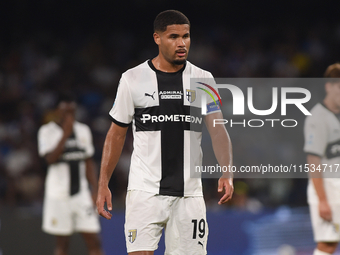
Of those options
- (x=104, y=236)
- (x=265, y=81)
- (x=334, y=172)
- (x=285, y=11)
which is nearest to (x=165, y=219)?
(x=334, y=172)

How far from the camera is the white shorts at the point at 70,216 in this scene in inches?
252

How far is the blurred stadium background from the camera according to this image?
23.4 ft

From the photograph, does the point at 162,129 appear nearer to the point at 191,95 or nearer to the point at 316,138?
the point at 191,95

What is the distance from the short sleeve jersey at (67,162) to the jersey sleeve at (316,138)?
3133mm

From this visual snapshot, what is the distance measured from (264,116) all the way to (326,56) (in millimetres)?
5121

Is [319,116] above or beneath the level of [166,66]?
beneath

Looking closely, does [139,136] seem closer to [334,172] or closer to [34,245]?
[334,172]

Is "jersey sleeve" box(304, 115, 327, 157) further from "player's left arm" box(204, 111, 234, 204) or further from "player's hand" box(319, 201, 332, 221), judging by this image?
"player's left arm" box(204, 111, 234, 204)

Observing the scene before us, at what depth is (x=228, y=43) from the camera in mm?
11531

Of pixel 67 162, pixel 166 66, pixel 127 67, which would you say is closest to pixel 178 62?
pixel 166 66

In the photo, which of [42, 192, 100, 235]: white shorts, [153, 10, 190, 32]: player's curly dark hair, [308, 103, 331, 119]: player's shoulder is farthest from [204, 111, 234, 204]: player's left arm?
[42, 192, 100, 235]: white shorts

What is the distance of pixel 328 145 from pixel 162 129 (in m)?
2.24

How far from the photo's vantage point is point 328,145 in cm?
498

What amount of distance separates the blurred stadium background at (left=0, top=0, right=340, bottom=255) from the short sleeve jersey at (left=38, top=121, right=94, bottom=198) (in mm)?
883
